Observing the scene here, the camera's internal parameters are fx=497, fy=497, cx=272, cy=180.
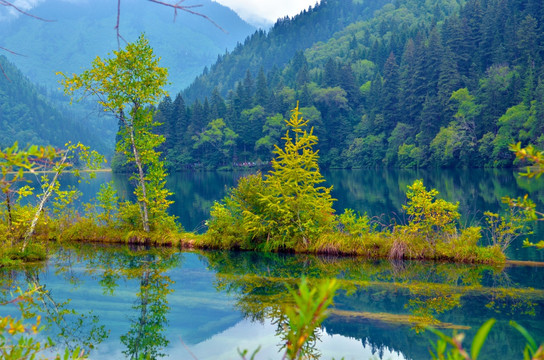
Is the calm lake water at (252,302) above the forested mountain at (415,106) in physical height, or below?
below

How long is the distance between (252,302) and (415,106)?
79.3 metres

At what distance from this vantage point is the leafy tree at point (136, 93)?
1864cm

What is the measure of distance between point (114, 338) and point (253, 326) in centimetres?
284

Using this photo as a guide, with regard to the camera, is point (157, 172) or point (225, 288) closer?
point (225, 288)

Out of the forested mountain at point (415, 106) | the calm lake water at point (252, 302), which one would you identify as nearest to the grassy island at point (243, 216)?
the calm lake water at point (252, 302)

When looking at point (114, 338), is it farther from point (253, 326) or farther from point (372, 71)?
point (372, 71)

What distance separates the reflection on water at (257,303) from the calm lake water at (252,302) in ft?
0.08

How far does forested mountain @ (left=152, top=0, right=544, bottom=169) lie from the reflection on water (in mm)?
48941

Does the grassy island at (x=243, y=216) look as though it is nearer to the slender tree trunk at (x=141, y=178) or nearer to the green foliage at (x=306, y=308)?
the slender tree trunk at (x=141, y=178)

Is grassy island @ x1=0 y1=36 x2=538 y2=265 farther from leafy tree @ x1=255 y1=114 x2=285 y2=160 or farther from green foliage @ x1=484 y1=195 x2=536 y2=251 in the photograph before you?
leafy tree @ x1=255 y1=114 x2=285 y2=160

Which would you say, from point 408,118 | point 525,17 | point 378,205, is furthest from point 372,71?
point 378,205

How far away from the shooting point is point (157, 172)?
1988 cm

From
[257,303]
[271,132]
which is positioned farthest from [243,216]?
[271,132]

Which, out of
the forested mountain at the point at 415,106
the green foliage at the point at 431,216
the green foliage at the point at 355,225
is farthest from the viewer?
the forested mountain at the point at 415,106
